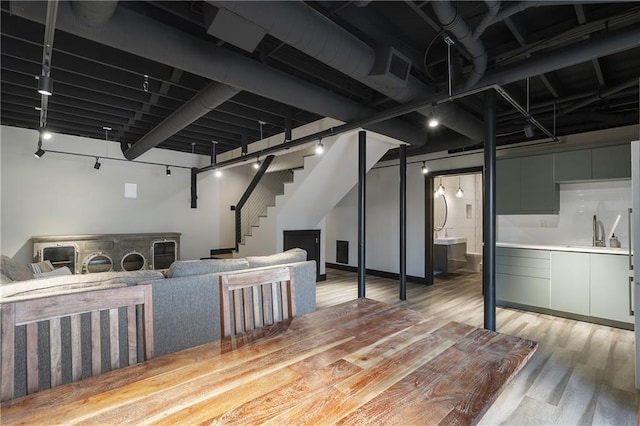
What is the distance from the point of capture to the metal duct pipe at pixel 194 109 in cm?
337

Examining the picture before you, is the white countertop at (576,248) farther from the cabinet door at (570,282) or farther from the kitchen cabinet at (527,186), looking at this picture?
the kitchen cabinet at (527,186)

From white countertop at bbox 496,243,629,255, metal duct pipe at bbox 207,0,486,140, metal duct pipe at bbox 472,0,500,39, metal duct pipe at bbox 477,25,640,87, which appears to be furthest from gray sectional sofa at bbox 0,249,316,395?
white countertop at bbox 496,243,629,255

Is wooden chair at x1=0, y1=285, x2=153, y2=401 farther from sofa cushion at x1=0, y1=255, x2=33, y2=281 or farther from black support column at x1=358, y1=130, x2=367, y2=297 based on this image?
black support column at x1=358, y1=130, x2=367, y2=297

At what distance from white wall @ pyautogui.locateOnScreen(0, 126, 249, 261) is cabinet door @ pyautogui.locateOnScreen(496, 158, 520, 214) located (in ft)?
20.7

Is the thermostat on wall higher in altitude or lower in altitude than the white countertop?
higher

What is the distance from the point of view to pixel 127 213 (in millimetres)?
6875

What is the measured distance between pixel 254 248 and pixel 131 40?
4.72 meters

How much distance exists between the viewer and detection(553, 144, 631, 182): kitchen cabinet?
12.4 feet

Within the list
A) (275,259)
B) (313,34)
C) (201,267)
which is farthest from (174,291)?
(313,34)

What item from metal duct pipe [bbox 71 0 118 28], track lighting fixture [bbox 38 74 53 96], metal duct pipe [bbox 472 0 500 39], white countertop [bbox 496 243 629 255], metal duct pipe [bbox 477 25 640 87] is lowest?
white countertop [bbox 496 243 629 255]

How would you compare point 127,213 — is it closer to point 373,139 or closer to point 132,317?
point 373,139

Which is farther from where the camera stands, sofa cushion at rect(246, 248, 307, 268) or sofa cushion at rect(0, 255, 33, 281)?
sofa cushion at rect(246, 248, 307, 268)

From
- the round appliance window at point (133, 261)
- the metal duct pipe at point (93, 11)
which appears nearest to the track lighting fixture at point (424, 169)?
the metal duct pipe at point (93, 11)

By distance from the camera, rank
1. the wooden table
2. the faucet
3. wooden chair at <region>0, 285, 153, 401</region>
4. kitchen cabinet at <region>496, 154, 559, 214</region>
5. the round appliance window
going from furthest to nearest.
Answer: the round appliance window < kitchen cabinet at <region>496, 154, 559, 214</region> < the faucet < wooden chair at <region>0, 285, 153, 401</region> < the wooden table
